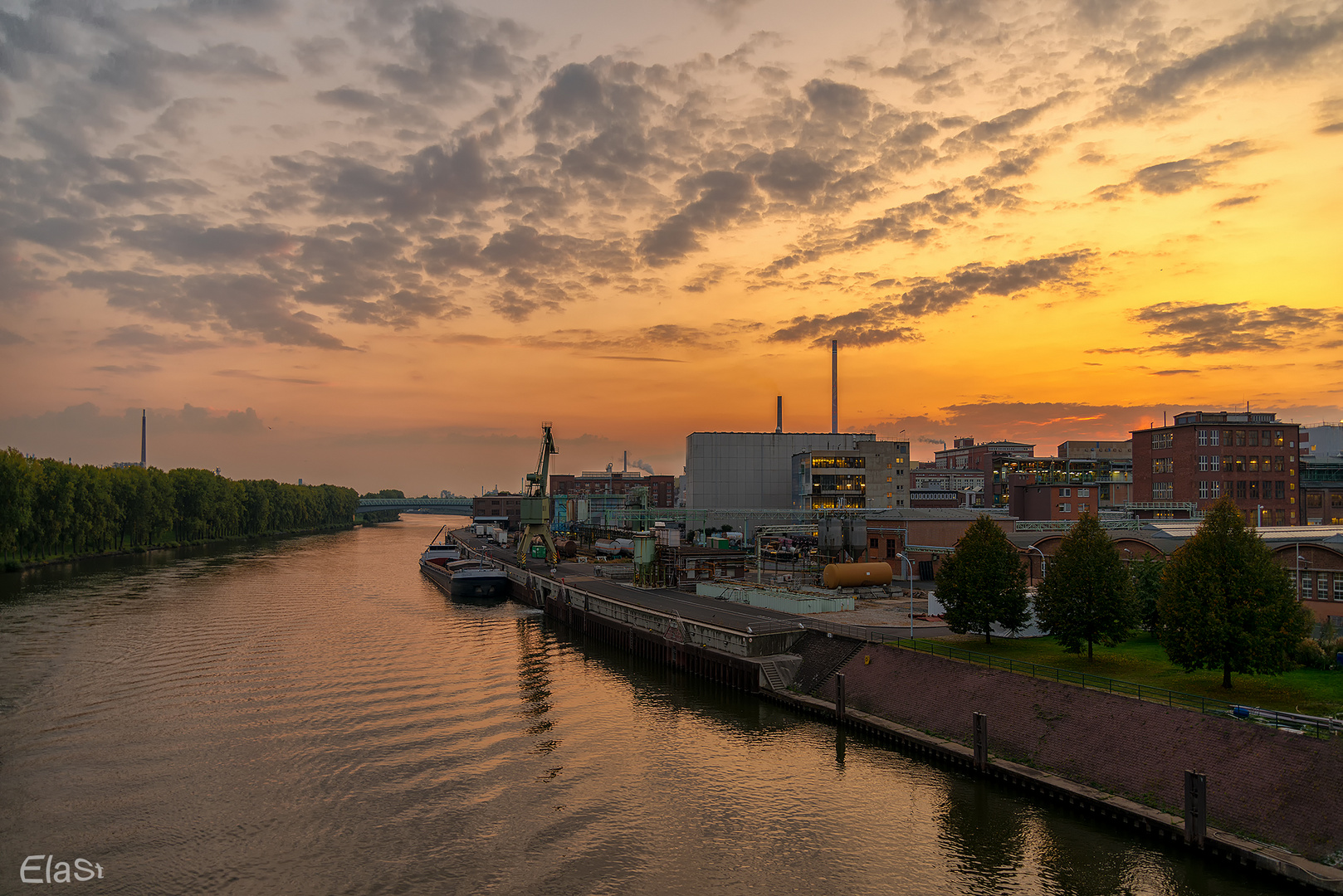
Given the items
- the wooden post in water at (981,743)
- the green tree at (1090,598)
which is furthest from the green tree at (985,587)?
the wooden post in water at (981,743)

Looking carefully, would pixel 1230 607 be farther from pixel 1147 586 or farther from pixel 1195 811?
pixel 1147 586

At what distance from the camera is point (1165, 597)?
38000 mm

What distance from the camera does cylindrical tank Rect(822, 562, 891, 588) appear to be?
248ft

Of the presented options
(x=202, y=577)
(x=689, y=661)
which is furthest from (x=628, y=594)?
(x=202, y=577)

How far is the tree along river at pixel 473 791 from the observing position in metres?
27.1

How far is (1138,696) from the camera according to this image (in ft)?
114

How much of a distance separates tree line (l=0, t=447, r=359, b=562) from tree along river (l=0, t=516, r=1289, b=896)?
6252 centimetres

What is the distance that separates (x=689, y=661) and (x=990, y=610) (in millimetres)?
21230

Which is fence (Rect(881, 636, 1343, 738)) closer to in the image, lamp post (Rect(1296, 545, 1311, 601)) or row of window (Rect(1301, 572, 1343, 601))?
lamp post (Rect(1296, 545, 1311, 601))

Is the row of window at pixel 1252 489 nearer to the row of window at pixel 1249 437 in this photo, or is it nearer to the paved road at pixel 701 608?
the row of window at pixel 1249 437

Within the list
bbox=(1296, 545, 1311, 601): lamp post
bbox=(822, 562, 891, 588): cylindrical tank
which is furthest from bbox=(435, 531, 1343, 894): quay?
bbox=(1296, 545, 1311, 601): lamp post

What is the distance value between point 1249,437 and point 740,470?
9286 centimetres

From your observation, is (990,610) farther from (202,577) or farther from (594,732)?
(202,577)

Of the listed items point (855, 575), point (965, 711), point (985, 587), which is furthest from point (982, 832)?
point (855, 575)
